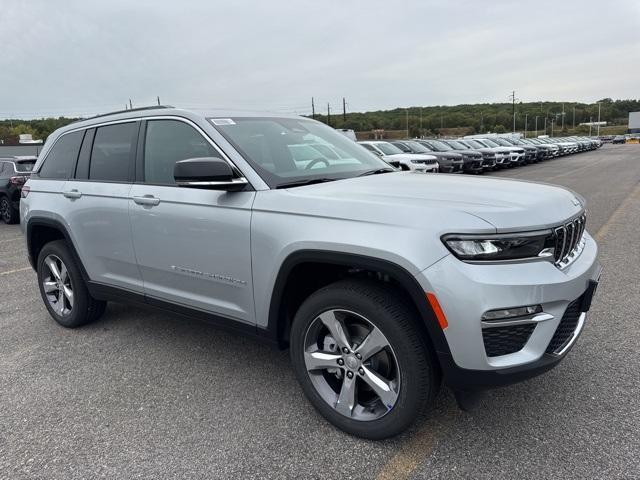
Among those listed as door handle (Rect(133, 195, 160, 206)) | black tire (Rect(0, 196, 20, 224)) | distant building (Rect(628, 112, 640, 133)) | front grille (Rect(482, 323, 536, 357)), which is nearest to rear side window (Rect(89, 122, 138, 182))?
door handle (Rect(133, 195, 160, 206))

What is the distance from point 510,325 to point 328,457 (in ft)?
3.78

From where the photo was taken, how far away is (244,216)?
3.01 m

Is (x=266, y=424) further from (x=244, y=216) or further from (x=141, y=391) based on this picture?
(x=244, y=216)

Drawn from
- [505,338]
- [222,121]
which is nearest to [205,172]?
[222,121]

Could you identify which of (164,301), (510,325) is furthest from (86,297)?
(510,325)

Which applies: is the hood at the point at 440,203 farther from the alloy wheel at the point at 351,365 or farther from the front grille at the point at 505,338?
the alloy wheel at the point at 351,365

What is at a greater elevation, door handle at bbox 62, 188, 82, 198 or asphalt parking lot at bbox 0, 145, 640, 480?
door handle at bbox 62, 188, 82, 198

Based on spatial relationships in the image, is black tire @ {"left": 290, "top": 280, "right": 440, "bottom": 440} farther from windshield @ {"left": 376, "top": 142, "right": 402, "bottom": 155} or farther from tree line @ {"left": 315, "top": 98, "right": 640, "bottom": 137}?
tree line @ {"left": 315, "top": 98, "right": 640, "bottom": 137}

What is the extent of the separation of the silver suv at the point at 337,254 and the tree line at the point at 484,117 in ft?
236

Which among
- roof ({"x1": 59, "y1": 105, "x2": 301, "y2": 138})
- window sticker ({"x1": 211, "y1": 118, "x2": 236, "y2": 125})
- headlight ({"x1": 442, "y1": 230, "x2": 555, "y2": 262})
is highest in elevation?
roof ({"x1": 59, "y1": 105, "x2": 301, "y2": 138})

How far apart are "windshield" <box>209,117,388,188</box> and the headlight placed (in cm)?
119

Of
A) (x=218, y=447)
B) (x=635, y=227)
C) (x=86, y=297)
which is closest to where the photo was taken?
(x=218, y=447)

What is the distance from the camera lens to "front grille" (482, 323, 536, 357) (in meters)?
2.32

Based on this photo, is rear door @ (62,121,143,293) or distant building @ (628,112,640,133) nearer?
rear door @ (62,121,143,293)
